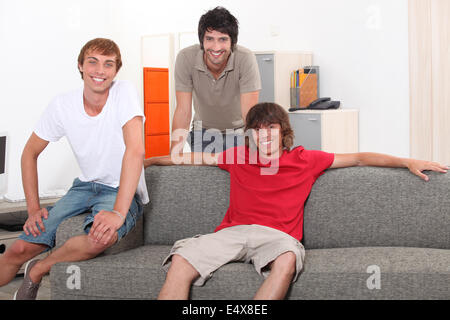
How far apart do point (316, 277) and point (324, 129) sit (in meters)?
2.80

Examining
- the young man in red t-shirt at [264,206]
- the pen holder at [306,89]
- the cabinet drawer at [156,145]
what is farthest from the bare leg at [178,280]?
the cabinet drawer at [156,145]

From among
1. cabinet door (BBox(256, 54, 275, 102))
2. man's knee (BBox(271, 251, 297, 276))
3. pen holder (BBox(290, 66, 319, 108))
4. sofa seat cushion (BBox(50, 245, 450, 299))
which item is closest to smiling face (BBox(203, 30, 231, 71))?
sofa seat cushion (BBox(50, 245, 450, 299))

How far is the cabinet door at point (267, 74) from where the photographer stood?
506cm

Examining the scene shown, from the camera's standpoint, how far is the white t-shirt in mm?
2465

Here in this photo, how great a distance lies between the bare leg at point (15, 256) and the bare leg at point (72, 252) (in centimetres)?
9

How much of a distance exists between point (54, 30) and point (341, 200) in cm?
360

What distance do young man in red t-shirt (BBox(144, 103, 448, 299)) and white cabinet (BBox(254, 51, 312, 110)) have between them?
2.38 m

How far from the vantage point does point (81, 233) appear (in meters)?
2.42

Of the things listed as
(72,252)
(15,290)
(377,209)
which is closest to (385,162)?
(377,209)

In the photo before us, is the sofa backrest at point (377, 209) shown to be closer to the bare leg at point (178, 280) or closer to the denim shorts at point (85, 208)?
the bare leg at point (178, 280)

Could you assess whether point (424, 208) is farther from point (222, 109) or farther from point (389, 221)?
point (222, 109)
